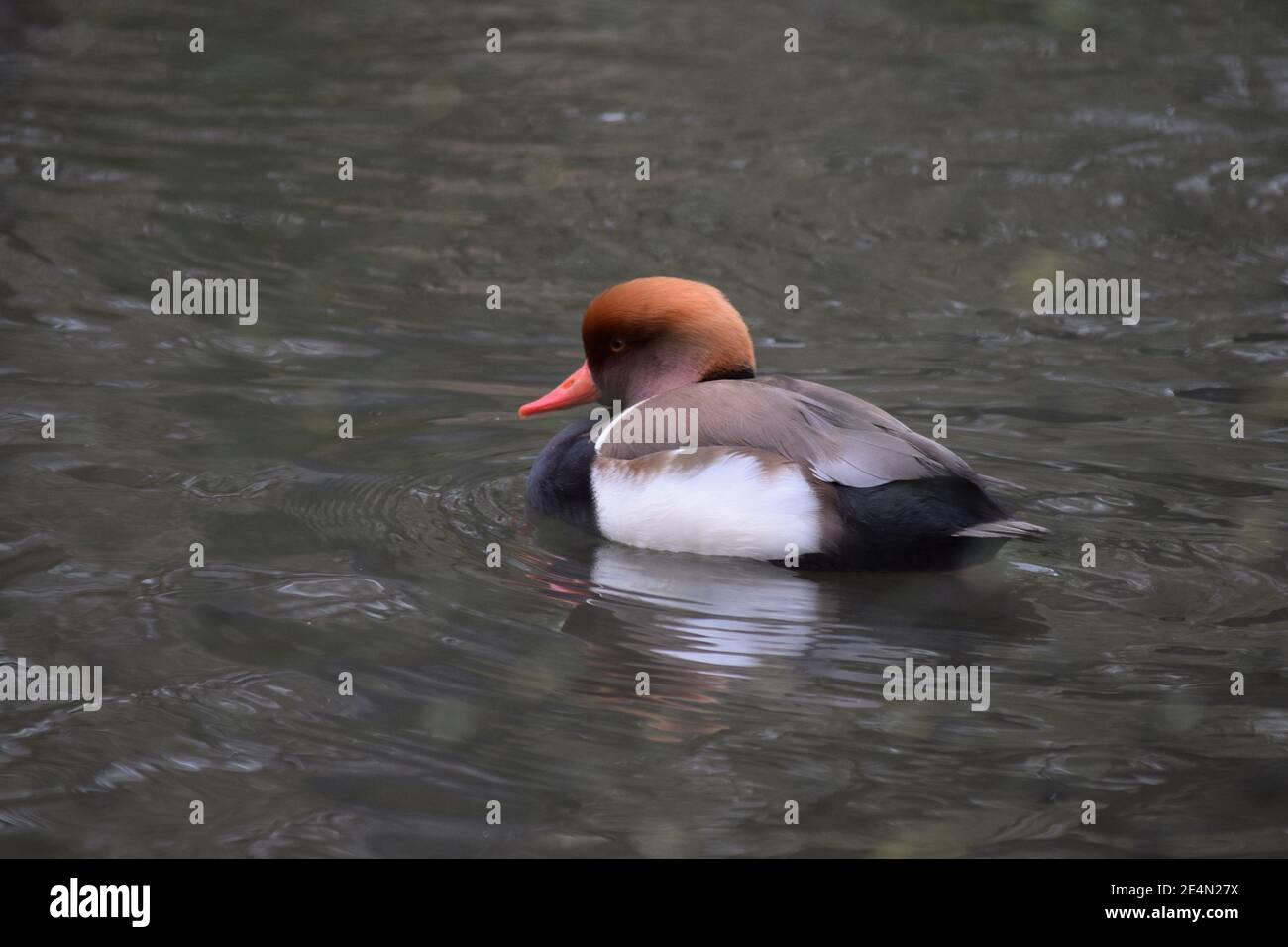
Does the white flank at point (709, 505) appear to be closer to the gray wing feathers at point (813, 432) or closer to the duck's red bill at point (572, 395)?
the gray wing feathers at point (813, 432)

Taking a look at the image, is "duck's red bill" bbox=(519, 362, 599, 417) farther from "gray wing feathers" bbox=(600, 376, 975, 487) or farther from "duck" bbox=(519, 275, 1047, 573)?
"gray wing feathers" bbox=(600, 376, 975, 487)

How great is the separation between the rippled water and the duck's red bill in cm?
32

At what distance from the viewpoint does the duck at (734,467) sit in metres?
4.79

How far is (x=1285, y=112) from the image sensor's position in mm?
10055

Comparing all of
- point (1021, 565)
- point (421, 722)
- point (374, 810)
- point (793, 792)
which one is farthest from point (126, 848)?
point (1021, 565)

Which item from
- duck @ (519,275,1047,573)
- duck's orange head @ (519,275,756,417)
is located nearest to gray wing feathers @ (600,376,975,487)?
duck @ (519,275,1047,573)

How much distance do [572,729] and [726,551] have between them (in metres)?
1.18

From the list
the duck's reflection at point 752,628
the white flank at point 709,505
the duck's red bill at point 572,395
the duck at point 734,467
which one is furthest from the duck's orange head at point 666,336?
the duck's reflection at point 752,628

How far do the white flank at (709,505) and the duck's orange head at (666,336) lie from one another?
0.34m

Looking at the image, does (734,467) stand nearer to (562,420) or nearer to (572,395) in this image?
(572,395)

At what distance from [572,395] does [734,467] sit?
36.3 inches

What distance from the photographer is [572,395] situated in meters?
5.66

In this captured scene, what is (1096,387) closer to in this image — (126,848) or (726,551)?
(726,551)

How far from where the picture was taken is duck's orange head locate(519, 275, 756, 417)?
17.4 feet
